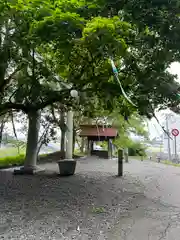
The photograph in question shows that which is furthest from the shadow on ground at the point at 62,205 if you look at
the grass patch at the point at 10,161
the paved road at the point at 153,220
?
the grass patch at the point at 10,161

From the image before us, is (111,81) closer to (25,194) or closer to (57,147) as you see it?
(25,194)

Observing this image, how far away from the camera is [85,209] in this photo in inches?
172

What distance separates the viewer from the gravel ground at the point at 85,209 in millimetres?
3281

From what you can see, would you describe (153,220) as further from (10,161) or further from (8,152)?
(8,152)

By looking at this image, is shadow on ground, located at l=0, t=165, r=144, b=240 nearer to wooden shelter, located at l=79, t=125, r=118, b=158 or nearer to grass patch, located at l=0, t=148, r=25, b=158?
grass patch, located at l=0, t=148, r=25, b=158

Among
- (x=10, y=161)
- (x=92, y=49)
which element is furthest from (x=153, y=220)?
(x=10, y=161)

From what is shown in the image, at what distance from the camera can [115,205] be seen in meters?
4.73

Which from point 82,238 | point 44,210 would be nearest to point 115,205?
point 44,210

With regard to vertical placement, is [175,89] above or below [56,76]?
below

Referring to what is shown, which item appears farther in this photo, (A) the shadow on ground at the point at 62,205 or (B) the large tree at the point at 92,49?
(B) the large tree at the point at 92,49

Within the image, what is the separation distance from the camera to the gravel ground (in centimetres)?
328

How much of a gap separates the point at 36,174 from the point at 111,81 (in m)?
4.46

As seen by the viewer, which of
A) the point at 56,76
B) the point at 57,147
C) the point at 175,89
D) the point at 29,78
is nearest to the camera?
the point at 175,89

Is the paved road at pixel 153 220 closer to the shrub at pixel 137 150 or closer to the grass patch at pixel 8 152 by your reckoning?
the grass patch at pixel 8 152
